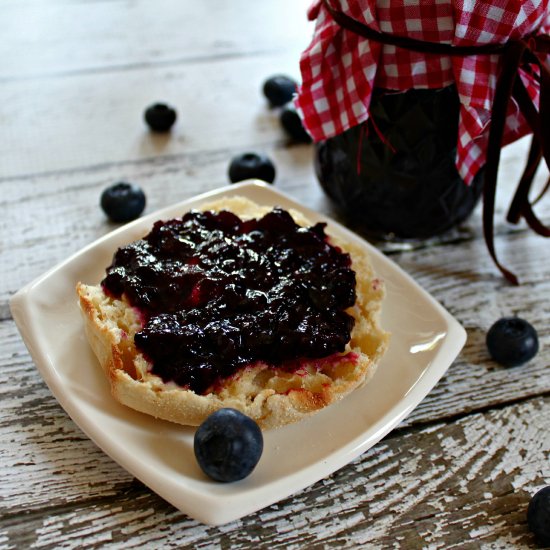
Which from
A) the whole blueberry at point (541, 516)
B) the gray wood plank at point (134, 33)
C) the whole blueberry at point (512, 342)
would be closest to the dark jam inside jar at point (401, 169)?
the whole blueberry at point (512, 342)

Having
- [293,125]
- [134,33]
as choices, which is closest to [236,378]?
[293,125]

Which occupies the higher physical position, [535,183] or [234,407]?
[234,407]

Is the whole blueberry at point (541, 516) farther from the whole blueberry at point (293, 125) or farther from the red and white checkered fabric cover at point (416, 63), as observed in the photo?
the whole blueberry at point (293, 125)

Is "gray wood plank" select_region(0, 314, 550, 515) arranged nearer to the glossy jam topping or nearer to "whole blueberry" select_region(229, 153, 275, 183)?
the glossy jam topping

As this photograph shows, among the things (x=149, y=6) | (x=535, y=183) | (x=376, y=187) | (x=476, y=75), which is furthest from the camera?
(x=149, y=6)

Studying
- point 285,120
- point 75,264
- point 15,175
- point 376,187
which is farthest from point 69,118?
point 376,187

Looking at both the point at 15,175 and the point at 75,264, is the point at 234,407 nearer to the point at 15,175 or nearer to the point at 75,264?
the point at 75,264

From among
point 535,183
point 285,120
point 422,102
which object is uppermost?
point 422,102
